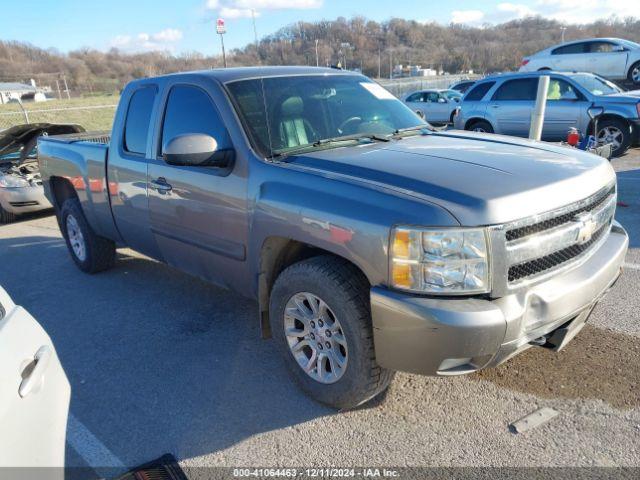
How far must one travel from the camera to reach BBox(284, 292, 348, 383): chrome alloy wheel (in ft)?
9.33

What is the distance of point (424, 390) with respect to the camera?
3.14 metres

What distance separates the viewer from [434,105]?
1827 centimetres

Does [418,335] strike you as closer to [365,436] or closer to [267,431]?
[365,436]

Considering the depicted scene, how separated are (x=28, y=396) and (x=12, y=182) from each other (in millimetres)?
7773

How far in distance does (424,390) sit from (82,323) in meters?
2.95

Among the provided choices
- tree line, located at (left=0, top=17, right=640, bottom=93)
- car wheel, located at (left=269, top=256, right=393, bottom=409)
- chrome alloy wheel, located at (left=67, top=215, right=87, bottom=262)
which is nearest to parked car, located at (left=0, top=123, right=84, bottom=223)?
chrome alloy wheel, located at (left=67, top=215, right=87, bottom=262)

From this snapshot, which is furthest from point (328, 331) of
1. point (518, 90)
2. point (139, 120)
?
point (518, 90)

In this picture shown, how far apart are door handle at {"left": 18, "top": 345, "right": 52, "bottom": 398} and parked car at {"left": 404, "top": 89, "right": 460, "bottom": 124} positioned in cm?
1692

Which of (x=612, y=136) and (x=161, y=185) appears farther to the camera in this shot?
(x=612, y=136)

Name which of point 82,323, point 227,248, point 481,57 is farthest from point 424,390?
point 481,57

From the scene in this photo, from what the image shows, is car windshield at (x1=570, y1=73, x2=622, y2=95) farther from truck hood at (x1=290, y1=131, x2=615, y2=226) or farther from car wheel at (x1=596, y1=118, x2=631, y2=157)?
truck hood at (x1=290, y1=131, x2=615, y2=226)

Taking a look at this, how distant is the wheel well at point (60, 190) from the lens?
569cm

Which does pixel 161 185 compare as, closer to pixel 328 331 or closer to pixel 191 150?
pixel 191 150

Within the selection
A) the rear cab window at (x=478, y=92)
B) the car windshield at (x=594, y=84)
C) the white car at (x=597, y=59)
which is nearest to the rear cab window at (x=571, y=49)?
the white car at (x=597, y=59)
